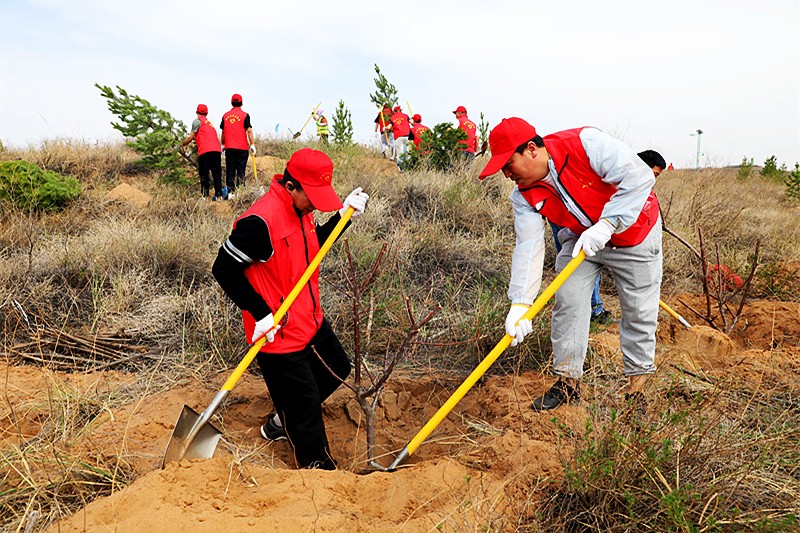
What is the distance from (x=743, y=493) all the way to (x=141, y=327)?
398 cm

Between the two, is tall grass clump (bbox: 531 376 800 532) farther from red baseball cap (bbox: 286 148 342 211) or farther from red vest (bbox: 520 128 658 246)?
red baseball cap (bbox: 286 148 342 211)

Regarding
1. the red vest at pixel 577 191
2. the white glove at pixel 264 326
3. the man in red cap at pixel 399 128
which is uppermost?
the man in red cap at pixel 399 128

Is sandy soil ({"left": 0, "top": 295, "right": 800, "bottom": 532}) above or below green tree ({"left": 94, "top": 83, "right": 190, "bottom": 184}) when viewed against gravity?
below

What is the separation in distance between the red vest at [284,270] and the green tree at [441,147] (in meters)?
6.21

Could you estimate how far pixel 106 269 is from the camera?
482 centimetres

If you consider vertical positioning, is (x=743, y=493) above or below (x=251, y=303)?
below

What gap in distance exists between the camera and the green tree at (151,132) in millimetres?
8133

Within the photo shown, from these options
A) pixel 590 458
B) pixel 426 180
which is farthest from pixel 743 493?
pixel 426 180

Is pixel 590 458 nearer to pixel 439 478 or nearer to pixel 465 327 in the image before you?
pixel 439 478

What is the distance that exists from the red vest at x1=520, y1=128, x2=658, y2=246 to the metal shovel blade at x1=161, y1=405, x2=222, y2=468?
2.11 meters

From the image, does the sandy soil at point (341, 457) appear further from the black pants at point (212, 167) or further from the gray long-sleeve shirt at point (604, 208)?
the black pants at point (212, 167)

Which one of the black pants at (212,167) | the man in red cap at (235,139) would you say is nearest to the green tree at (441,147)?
the man in red cap at (235,139)

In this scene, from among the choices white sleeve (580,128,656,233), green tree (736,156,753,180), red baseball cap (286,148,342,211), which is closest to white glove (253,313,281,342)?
red baseball cap (286,148,342,211)

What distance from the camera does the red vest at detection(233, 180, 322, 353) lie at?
276 cm
